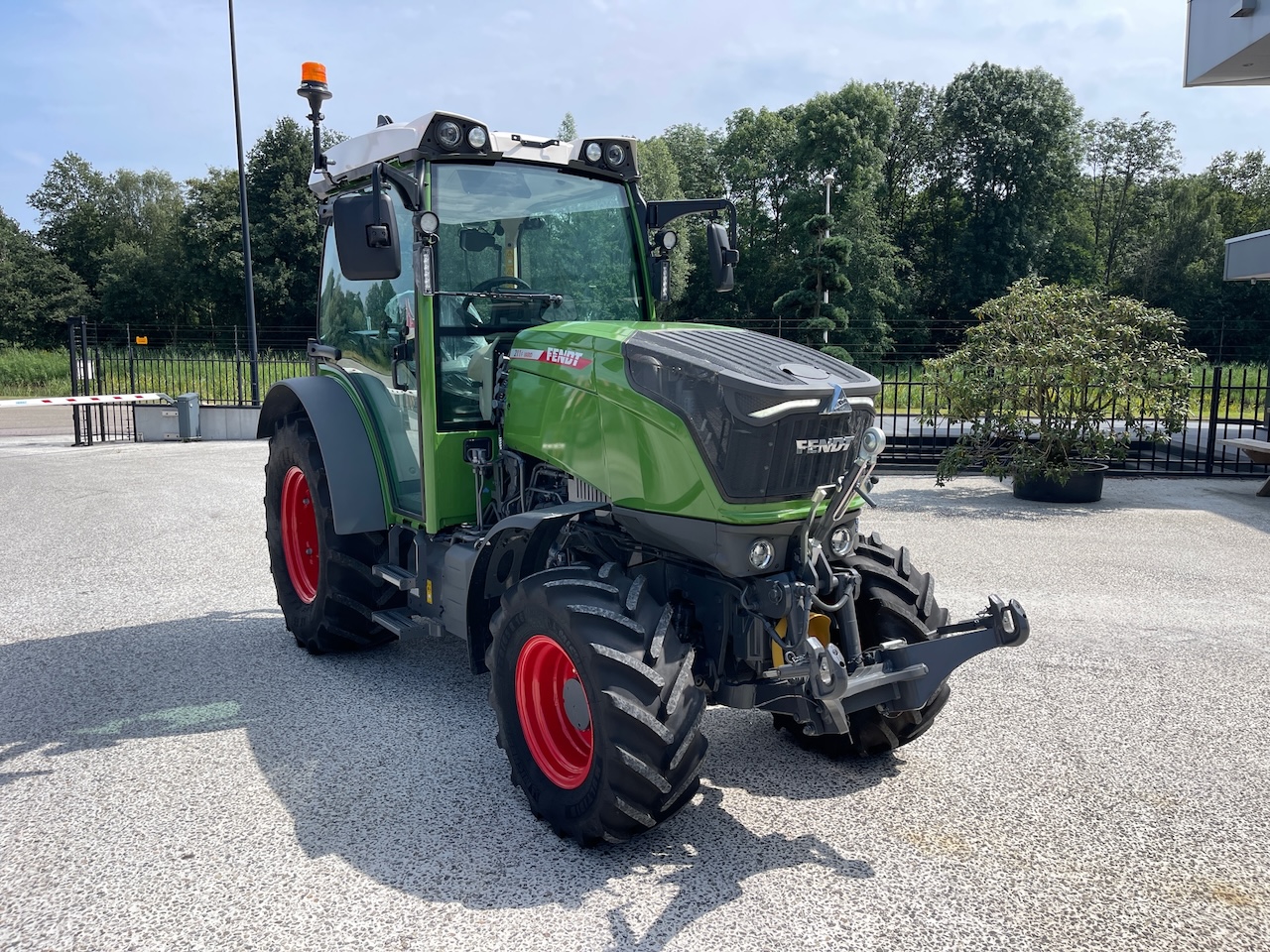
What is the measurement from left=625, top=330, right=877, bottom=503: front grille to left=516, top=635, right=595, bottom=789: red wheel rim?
87 cm

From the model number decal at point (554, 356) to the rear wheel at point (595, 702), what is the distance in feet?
2.81

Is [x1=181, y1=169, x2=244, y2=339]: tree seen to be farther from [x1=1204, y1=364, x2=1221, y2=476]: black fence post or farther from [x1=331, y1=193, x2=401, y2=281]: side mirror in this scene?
[x1=331, y1=193, x2=401, y2=281]: side mirror

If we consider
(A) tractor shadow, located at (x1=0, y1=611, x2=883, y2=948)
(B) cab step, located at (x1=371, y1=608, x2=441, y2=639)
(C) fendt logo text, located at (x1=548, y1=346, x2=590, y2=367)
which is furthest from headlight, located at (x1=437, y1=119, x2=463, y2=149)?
(A) tractor shadow, located at (x1=0, y1=611, x2=883, y2=948)

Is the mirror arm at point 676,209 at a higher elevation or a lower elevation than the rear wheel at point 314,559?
higher

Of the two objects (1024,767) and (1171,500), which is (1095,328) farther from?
(1024,767)

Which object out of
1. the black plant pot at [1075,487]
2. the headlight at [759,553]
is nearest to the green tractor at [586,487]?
the headlight at [759,553]

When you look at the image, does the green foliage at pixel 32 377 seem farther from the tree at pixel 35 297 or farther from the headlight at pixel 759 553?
the headlight at pixel 759 553

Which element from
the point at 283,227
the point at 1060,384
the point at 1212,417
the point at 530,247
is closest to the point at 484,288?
the point at 530,247

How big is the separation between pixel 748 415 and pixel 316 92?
3372 millimetres

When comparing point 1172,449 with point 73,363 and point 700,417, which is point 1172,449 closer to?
point 700,417

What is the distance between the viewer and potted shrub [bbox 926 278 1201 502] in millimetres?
10211

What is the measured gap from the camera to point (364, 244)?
3.75 metres

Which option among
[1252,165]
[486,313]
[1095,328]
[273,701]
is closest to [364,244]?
[486,313]

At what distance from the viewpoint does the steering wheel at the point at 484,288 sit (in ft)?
14.3
